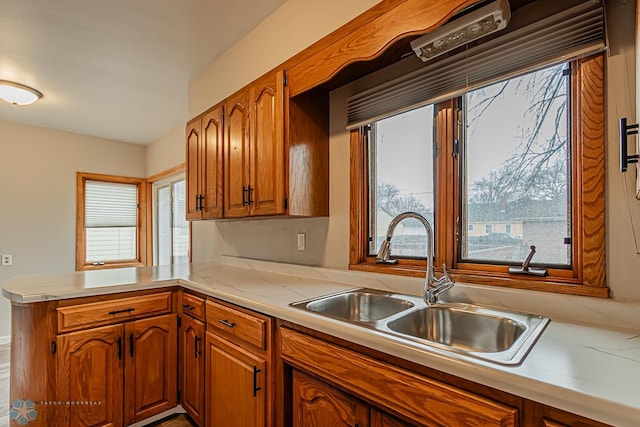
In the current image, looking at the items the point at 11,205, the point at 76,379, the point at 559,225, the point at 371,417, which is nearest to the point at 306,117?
the point at 559,225

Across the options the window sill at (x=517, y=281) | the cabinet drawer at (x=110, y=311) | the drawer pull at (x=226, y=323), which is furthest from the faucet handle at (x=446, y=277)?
the cabinet drawer at (x=110, y=311)

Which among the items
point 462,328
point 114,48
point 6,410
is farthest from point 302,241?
point 6,410

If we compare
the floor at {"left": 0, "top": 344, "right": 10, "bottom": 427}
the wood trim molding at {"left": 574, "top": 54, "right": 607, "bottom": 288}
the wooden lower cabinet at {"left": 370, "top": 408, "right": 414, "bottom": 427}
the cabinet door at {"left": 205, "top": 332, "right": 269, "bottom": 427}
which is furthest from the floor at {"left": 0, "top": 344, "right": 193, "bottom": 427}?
the wood trim molding at {"left": 574, "top": 54, "right": 607, "bottom": 288}

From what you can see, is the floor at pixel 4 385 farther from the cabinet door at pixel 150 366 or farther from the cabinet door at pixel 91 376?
the cabinet door at pixel 150 366

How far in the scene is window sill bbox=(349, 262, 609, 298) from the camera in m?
1.11

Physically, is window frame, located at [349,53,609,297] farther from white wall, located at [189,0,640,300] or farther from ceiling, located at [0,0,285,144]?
ceiling, located at [0,0,285,144]

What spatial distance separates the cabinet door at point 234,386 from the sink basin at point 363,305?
0.39m

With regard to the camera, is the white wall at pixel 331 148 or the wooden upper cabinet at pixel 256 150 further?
the wooden upper cabinet at pixel 256 150

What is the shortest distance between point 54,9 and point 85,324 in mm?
1801

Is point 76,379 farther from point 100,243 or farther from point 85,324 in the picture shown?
point 100,243

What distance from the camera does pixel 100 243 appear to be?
4.41 meters

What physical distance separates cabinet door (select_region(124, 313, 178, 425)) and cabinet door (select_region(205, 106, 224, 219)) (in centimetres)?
78

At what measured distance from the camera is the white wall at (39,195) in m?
3.67

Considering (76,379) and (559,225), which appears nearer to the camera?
(559,225)
